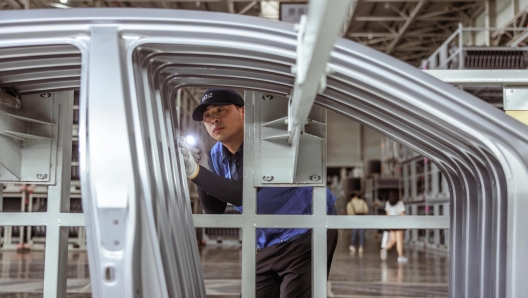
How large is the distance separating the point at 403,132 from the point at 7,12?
1.32 metres

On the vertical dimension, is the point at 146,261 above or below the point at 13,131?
below

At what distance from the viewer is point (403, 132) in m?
1.89

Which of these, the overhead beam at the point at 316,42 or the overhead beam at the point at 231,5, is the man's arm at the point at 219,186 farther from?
the overhead beam at the point at 231,5

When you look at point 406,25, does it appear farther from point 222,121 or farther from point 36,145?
point 36,145

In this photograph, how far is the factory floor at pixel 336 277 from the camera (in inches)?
237

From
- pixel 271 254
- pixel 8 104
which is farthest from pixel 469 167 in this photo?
pixel 8 104

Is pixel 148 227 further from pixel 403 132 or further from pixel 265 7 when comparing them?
pixel 265 7

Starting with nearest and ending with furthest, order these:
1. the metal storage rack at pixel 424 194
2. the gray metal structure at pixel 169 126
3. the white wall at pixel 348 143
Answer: the gray metal structure at pixel 169 126 → the metal storage rack at pixel 424 194 → the white wall at pixel 348 143

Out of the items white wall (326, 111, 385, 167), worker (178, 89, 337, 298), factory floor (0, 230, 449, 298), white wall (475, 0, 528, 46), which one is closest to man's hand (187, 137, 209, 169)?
worker (178, 89, 337, 298)

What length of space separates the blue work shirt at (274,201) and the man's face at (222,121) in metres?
0.13

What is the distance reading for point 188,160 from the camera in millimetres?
2199

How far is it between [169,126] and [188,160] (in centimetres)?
28

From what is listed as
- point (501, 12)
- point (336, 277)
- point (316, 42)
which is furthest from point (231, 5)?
point (316, 42)

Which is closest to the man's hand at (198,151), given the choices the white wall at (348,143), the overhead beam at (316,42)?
the overhead beam at (316,42)
